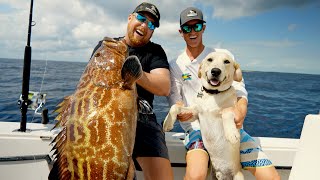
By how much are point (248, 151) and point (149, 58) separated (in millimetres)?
1665

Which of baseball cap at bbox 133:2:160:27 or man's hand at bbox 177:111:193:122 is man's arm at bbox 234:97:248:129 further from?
baseball cap at bbox 133:2:160:27

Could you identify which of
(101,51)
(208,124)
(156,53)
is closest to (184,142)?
(208,124)

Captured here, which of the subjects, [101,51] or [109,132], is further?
[101,51]

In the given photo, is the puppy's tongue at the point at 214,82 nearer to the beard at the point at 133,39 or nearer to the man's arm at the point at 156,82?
the man's arm at the point at 156,82

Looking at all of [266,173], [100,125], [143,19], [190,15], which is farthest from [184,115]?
[100,125]

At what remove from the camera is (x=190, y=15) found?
13.4ft

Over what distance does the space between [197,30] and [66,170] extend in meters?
2.83

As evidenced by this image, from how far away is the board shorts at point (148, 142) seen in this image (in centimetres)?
334

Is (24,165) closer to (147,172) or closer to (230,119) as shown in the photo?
(147,172)

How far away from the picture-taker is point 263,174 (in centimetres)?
328

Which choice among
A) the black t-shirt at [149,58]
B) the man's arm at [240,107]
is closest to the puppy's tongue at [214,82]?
the man's arm at [240,107]

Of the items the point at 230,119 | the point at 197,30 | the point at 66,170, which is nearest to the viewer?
the point at 66,170

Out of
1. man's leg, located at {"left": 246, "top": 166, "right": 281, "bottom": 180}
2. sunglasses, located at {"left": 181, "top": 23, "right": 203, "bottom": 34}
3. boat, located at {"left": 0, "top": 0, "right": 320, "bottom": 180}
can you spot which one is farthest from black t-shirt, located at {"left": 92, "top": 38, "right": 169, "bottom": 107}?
man's leg, located at {"left": 246, "top": 166, "right": 281, "bottom": 180}

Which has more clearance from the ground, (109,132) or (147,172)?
(109,132)
